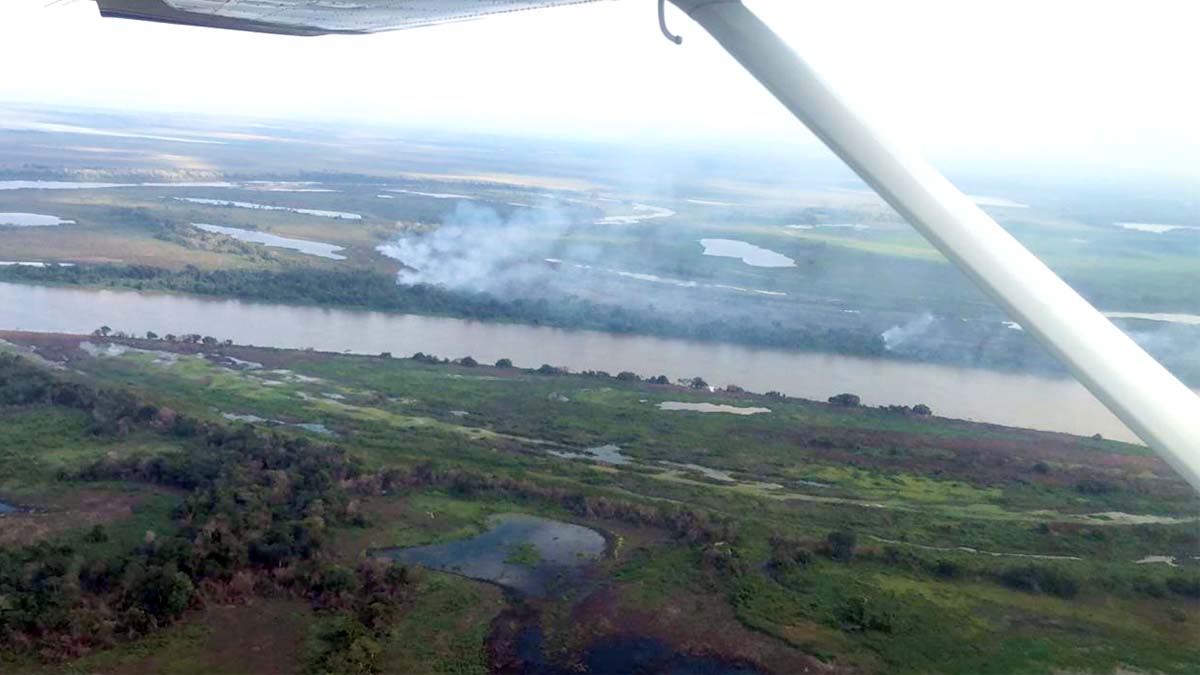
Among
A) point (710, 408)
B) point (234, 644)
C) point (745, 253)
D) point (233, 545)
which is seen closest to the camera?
→ point (234, 644)

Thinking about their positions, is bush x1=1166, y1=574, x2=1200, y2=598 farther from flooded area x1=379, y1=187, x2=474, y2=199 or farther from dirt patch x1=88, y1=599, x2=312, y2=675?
flooded area x1=379, y1=187, x2=474, y2=199

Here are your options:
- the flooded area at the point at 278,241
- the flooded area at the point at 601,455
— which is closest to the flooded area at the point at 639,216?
the flooded area at the point at 278,241

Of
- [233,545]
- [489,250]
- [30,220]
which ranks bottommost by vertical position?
[233,545]

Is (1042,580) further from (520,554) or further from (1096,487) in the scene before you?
(520,554)

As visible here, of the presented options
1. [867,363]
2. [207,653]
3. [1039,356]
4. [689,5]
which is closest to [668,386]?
[867,363]

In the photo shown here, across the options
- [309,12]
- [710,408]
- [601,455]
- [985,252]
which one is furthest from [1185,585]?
[309,12]

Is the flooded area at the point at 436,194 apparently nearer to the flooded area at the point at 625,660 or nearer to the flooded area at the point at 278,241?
the flooded area at the point at 278,241

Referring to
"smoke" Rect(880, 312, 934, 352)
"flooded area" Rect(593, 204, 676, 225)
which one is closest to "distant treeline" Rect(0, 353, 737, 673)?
"smoke" Rect(880, 312, 934, 352)
